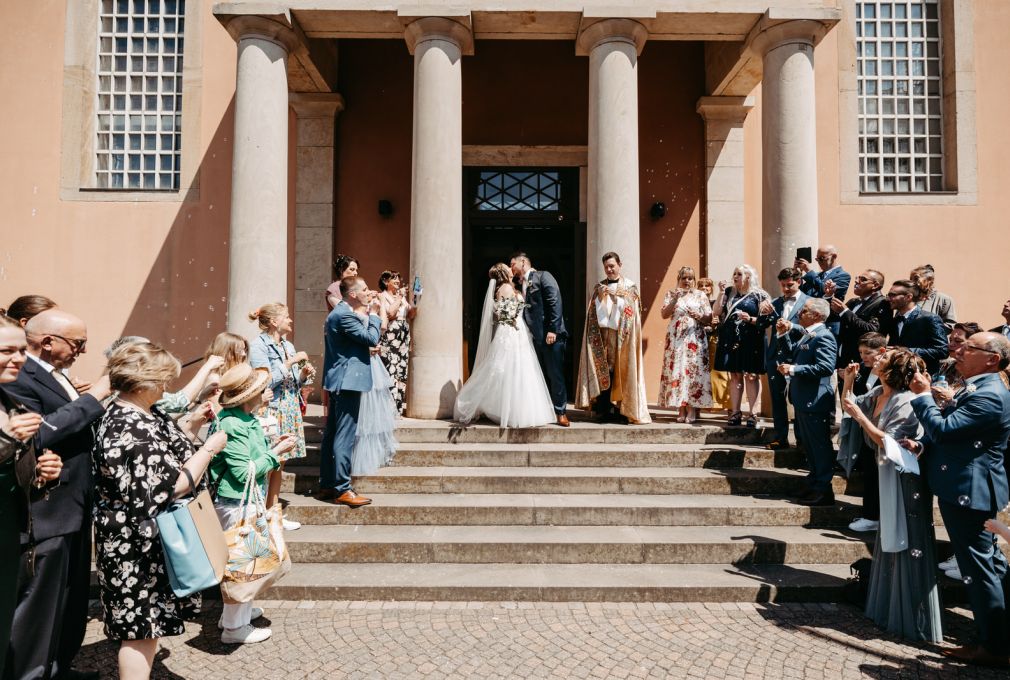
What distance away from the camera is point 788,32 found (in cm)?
817

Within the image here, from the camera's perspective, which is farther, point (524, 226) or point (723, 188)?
point (524, 226)

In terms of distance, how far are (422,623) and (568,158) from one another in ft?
27.5

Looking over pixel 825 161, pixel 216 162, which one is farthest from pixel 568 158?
pixel 216 162

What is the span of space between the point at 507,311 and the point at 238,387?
12.0 feet

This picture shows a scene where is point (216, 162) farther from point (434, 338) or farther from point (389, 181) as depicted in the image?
point (434, 338)

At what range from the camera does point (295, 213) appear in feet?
35.1

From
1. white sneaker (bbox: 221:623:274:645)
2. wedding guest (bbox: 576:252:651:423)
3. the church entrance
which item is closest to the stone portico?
wedding guest (bbox: 576:252:651:423)

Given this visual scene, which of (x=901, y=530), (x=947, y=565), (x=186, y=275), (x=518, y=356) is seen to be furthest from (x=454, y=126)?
(x=947, y=565)

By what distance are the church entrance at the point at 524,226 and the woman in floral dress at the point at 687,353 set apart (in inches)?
114

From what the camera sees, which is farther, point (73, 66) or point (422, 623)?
point (73, 66)

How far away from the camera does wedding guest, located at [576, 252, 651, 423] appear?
24.3 feet

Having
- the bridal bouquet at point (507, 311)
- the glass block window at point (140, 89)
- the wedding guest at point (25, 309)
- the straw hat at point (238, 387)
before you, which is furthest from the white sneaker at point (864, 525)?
the glass block window at point (140, 89)

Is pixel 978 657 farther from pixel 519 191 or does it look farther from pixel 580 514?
pixel 519 191

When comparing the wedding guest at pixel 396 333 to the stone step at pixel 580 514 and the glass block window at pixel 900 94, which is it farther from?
the glass block window at pixel 900 94
